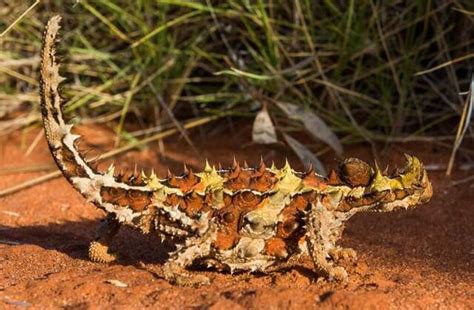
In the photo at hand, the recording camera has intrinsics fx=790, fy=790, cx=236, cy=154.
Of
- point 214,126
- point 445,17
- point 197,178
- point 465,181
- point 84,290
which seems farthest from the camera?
point 214,126

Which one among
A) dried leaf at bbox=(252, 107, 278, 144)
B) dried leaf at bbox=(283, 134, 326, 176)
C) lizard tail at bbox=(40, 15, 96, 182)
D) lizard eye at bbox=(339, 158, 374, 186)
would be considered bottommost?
dried leaf at bbox=(283, 134, 326, 176)

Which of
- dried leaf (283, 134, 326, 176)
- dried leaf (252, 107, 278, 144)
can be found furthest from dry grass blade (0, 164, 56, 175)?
dried leaf (283, 134, 326, 176)

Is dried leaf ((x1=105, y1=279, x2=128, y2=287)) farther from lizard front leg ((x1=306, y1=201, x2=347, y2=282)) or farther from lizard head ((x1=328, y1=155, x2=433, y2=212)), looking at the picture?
lizard head ((x1=328, y1=155, x2=433, y2=212))

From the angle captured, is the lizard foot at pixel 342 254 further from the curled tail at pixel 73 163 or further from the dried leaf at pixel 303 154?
the dried leaf at pixel 303 154

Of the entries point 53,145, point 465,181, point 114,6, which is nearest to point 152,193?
point 53,145

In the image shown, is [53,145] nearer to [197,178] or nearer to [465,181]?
[197,178]

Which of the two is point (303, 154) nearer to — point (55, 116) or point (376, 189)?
point (376, 189)
